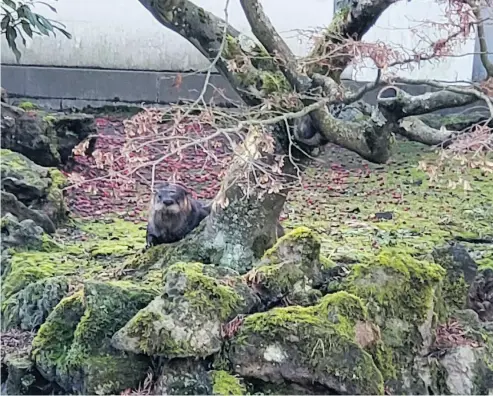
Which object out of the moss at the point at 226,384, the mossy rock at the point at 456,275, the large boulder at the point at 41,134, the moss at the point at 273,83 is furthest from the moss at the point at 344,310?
the large boulder at the point at 41,134

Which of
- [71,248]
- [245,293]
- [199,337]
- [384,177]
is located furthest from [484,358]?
[384,177]

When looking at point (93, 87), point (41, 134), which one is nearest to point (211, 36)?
point (41, 134)

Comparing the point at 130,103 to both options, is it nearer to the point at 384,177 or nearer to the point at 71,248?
the point at 384,177

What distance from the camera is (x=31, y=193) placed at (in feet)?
15.8

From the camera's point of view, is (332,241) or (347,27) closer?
(347,27)

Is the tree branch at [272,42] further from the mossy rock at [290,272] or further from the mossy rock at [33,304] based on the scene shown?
the mossy rock at [33,304]

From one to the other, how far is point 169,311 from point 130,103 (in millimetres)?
5604

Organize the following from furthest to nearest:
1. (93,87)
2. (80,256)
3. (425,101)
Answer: (93,87) → (80,256) → (425,101)

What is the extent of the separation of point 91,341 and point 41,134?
10.9 ft

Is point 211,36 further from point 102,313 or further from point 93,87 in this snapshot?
point 93,87

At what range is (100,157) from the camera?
243 centimetres

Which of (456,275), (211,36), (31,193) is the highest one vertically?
(211,36)

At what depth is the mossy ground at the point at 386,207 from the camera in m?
4.45

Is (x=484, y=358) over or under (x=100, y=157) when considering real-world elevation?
under
